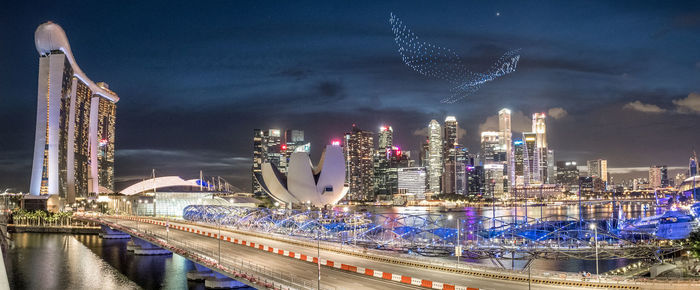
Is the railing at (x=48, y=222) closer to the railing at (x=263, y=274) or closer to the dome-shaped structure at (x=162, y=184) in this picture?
the dome-shaped structure at (x=162, y=184)

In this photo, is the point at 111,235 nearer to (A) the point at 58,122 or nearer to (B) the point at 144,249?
(B) the point at 144,249

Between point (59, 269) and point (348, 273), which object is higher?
point (348, 273)

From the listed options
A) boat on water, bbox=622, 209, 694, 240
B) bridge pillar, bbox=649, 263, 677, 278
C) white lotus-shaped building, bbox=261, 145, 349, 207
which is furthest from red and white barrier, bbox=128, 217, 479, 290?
boat on water, bbox=622, 209, 694, 240

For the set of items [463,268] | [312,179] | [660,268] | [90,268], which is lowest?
[90,268]

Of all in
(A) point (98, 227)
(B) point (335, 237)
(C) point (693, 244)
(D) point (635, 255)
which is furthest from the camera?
(A) point (98, 227)

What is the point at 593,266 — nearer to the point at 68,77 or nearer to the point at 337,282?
the point at 337,282

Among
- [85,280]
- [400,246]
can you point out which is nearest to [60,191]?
[85,280]

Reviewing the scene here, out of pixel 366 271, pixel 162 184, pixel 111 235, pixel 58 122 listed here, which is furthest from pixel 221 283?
pixel 162 184

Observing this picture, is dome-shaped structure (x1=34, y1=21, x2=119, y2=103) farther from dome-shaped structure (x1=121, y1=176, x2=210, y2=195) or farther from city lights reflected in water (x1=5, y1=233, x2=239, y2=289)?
city lights reflected in water (x1=5, y1=233, x2=239, y2=289)

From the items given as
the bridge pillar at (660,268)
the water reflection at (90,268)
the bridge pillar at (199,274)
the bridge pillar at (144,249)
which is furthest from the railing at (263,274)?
the bridge pillar at (660,268)
